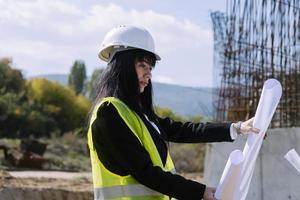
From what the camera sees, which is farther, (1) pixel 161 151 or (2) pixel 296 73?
(2) pixel 296 73

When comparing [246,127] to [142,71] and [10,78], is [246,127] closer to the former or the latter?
[142,71]

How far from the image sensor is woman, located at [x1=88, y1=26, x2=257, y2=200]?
3.07 metres

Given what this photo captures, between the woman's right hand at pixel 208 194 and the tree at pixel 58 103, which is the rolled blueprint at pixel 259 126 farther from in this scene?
the tree at pixel 58 103

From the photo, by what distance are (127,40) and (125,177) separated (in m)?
0.67

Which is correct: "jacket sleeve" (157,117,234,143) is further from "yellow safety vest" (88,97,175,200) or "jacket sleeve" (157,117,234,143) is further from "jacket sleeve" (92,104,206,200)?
"jacket sleeve" (92,104,206,200)

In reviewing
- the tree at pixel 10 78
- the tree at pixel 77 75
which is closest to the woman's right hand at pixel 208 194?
the tree at pixel 10 78

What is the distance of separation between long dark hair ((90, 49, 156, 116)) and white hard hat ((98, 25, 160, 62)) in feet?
0.09

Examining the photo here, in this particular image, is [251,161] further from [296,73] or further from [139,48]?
[296,73]

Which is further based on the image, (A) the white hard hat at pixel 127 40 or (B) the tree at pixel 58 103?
(B) the tree at pixel 58 103

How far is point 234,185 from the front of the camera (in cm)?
313

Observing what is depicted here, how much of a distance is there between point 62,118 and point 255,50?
34.3 m

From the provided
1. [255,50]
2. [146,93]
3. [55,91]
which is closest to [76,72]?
[55,91]

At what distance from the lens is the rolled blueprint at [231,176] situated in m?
3.06

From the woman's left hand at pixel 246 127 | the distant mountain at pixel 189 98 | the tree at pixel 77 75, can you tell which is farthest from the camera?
the tree at pixel 77 75
